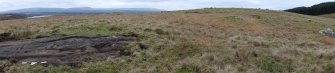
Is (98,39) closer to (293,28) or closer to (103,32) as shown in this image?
(103,32)

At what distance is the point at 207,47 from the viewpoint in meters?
21.2

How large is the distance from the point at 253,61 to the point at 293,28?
820 inches

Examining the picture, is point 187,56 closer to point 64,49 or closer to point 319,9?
point 64,49

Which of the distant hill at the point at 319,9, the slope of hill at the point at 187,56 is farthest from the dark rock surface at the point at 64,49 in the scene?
the distant hill at the point at 319,9

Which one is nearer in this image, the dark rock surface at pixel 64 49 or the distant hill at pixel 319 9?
the dark rock surface at pixel 64 49

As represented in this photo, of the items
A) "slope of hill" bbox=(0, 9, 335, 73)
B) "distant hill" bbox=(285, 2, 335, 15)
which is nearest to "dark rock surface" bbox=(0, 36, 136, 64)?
"slope of hill" bbox=(0, 9, 335, 73)

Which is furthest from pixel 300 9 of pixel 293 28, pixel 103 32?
pixel 103 32

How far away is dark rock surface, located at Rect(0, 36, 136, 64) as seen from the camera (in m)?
19.1

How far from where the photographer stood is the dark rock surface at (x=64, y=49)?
62.8 ft

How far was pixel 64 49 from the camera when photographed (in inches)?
801

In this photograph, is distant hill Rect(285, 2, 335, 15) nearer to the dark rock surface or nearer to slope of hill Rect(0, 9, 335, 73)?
slope of hill Rect(0, 9, 335, 73)

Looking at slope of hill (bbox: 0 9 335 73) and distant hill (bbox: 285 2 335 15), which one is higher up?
slope of hill (bbox: 0 9 335 73)

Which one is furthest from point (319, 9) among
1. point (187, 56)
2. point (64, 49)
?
point (64, 49)

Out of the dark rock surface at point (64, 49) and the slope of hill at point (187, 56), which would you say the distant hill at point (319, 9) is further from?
the dark rock surface at point (64, 49)
